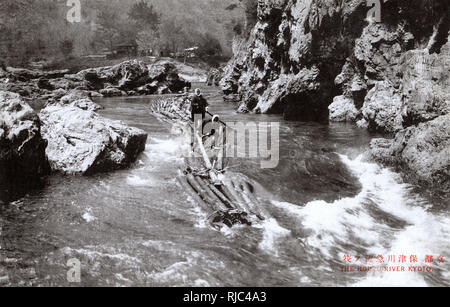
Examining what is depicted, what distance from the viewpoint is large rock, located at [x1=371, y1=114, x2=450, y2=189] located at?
28.0 feet

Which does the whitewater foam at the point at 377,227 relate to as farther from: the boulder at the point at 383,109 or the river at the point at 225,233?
the boulder at the point at 383,109

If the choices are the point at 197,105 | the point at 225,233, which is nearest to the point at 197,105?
the point at 197,105

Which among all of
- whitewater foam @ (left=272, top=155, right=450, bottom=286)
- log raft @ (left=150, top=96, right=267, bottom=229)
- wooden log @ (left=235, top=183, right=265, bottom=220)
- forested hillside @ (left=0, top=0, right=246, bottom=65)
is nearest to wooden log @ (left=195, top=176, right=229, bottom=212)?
log raft @ (left=150, top=96, right=267, bottom=229)

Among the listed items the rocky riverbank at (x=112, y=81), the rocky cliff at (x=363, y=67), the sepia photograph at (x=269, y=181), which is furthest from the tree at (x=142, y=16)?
the sepia photograph at (x=269, y=181)

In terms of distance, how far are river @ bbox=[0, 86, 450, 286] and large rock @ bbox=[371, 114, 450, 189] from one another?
0.50 m

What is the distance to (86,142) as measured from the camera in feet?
32.6

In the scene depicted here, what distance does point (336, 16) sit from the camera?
18.5m

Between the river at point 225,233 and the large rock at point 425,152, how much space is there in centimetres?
50

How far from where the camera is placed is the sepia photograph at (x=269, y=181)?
5344mm

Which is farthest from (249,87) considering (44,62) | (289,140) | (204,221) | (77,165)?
(44,62)

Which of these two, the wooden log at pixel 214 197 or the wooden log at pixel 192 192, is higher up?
the wooden log at pixel 214 197

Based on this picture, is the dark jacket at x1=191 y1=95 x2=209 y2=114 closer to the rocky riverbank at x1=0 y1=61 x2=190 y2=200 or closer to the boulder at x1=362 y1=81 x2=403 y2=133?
the rocky riverbank at x1=0 y1=61 x2=190 y2=200

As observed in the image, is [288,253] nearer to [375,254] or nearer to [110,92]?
[375,254]

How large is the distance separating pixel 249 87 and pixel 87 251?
2379cm
